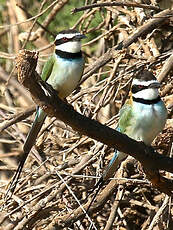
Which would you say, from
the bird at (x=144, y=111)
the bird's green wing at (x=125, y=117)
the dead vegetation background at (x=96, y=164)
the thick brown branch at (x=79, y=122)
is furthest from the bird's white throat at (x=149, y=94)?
the dead vegetation background at (x=96, y=164)

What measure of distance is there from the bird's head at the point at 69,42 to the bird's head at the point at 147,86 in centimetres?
34

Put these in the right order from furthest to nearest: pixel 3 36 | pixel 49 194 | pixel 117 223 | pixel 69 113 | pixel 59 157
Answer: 1. pixel 3 36
2. pixel 59 157
3. pixel 117 223
4. pixel 49 194
5. pixel 69 113

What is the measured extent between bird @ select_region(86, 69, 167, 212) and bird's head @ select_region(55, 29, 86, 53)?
0.33 m

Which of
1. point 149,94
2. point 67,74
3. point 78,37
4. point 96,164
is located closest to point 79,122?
point 149,94

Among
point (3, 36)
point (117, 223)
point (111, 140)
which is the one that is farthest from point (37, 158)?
point (3, 36)

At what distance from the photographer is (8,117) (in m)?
3.48

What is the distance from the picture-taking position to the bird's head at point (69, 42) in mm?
3034

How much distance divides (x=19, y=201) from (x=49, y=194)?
0.17 meters

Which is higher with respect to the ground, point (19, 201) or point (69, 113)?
point (69, 113)

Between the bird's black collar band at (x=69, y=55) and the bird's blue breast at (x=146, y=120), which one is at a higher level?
the bird's black collar band at (x=69, y=55)

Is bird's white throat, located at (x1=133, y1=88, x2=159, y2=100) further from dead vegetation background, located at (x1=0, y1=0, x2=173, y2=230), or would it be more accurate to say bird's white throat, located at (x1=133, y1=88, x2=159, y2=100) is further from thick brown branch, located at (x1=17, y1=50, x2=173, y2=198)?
dead vegetation background, located at (x1=0, y1=0, x2=173, y2=230)

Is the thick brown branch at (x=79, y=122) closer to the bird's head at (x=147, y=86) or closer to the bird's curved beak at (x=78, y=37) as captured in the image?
the bird's head at (x=147, y=86)

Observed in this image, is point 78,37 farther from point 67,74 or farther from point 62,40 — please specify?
point 67,74

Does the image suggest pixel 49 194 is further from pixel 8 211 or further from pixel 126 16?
pixel 126 16
